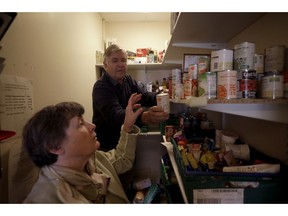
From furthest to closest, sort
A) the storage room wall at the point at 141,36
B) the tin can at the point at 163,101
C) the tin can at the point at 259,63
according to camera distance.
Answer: the storage room wall at the point at 141,36 < the tin can at the point at 163,101 < the tin can at the point at 259,63

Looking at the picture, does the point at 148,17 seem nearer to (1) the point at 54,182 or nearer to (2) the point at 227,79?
(2) the point at 227,79

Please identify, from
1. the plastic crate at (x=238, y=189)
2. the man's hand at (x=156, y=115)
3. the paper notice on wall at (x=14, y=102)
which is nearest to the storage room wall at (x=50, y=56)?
the paper notice on wall at (x=14, y=102)

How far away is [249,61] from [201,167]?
460 millimetres

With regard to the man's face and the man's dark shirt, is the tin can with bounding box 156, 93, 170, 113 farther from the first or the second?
the man's face

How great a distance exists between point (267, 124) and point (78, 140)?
85 centimetres

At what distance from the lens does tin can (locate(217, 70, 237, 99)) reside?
65 centimetres

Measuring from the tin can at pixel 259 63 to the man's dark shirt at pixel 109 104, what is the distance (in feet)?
2.71

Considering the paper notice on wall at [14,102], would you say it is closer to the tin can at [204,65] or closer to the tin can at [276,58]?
the tin can at [204,65]

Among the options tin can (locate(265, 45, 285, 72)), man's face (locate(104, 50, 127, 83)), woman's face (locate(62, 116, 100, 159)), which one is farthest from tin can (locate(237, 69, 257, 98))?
man's face (locate(104, 50, 127, 83))

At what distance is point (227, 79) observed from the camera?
0.65 m

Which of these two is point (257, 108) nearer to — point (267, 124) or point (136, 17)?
point (267, 124)

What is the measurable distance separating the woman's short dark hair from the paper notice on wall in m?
0.13

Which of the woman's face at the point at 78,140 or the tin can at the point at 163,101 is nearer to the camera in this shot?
the woman's face at the point at 78,140

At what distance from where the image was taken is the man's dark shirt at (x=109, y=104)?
1.44m
